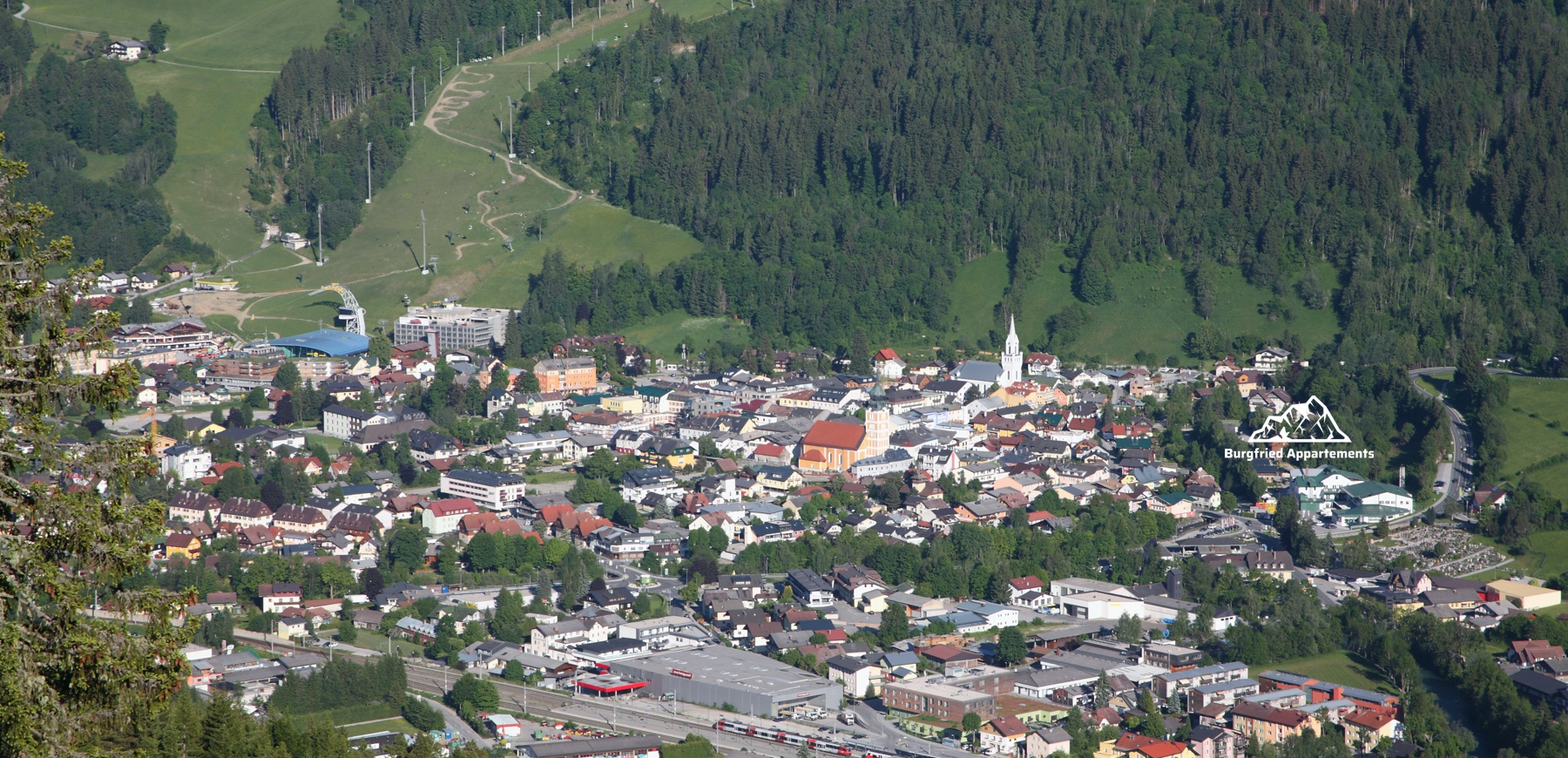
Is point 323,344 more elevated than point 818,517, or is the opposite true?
point 323,344

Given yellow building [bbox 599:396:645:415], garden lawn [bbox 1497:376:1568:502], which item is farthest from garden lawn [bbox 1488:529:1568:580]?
yellow building [bbox 599:396:645:415]

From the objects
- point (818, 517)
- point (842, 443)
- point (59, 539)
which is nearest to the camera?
point (59, 539)

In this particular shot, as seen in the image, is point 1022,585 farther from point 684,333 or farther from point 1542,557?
point 684,333

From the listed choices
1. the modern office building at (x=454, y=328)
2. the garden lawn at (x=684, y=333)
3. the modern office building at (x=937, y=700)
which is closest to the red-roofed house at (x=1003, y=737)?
the modern office building at (x=937, y=700)

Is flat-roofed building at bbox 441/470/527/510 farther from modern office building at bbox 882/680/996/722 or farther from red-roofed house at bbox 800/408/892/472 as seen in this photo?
modern office building at bbox 882/680/996/722

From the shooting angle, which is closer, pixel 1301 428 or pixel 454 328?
pixel 1301 428

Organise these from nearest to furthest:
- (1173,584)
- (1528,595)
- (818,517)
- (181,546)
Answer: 1. (1528,595)
2. (1173,584)
3. (181,546)
4. (818,517)

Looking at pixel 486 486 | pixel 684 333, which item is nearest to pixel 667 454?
pixel 486 486

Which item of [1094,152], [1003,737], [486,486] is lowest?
[1003,737]
